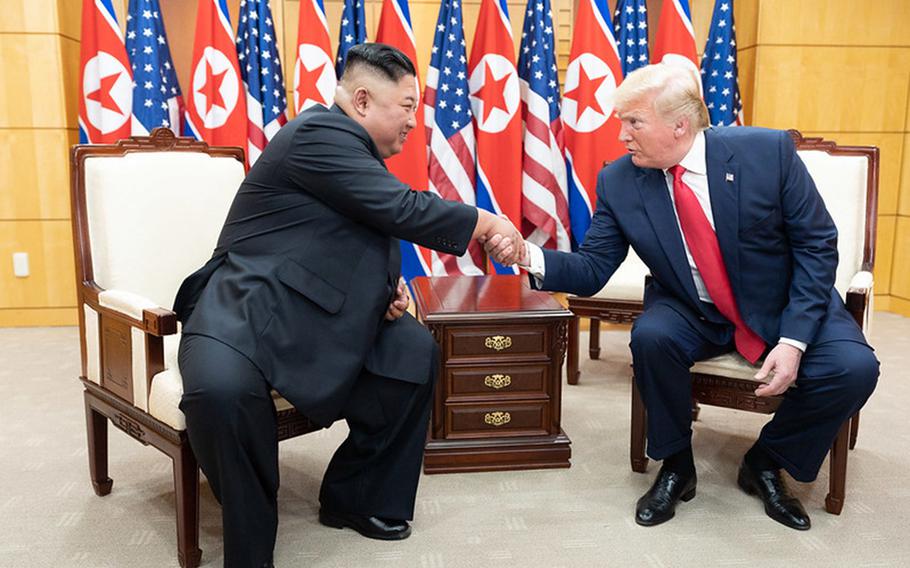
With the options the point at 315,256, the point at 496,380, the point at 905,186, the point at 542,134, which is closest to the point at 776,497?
the point at 496,380

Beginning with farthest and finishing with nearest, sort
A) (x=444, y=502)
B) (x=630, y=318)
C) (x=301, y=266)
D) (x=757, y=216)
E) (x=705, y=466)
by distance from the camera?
(x=630, y=318), (x=705, y=466), (x=444, y=502), (x=757, y=216), (x=301, y=266)

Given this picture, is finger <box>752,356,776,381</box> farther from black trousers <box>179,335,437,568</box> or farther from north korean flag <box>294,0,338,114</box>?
north korean flag <box>294,0,338,114</box>

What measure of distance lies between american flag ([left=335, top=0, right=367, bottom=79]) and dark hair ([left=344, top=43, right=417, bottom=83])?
2.46 meters

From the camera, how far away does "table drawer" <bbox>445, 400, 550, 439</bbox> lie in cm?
275

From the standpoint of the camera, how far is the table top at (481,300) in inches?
106

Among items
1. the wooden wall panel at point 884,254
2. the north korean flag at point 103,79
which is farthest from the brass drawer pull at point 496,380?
the wooden wall panel at point 884,254

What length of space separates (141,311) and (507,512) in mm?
1254

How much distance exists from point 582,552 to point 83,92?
387 cm

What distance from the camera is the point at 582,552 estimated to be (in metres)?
2.14

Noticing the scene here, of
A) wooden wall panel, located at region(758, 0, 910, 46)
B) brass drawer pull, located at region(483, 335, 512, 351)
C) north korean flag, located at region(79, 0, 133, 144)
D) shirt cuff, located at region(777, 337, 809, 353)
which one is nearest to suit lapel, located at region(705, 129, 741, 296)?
shirt cuff, located at region(777, 337, 809, 353)

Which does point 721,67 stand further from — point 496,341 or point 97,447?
point 97,447

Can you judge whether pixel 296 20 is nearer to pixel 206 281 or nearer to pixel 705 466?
pixel 206 281

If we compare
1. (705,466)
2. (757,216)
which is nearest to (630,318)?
(705,466)

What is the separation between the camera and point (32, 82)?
4586 mm
